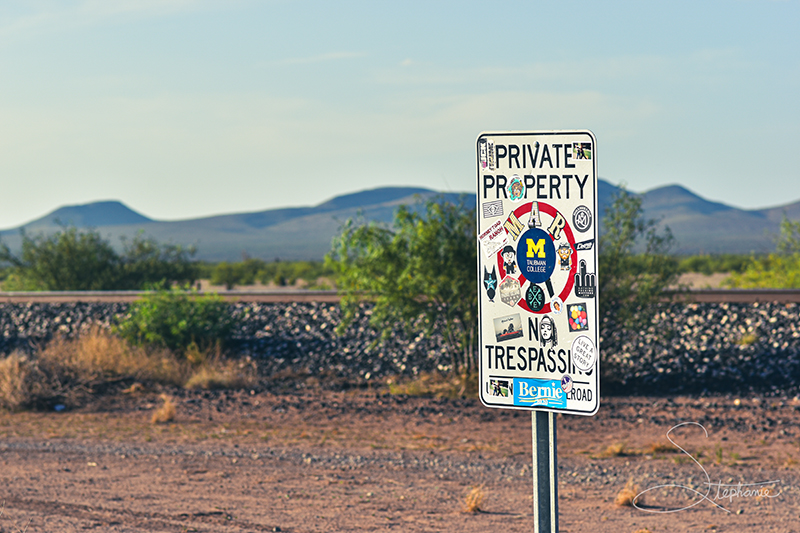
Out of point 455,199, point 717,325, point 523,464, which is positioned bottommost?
point 523,464

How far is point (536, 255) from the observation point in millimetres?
3326

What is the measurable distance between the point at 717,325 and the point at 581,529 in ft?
34.8

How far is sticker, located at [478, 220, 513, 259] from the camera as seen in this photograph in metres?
3.38

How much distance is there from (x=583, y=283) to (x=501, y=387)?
0.56m

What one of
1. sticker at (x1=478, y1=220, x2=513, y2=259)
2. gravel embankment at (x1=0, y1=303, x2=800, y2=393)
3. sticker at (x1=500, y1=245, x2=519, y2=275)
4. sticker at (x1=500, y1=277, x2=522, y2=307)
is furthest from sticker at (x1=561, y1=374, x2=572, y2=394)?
gravel embankment at (x1=0, y1=303, x2=800, y2=393)

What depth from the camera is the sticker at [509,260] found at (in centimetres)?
336

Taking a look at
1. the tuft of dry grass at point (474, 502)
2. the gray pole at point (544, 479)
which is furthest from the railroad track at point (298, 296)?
the gray pole at point (544, 479)

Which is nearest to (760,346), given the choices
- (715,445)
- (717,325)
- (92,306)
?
(717,325)

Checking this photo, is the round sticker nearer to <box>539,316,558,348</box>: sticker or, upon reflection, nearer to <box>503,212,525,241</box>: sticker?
<box>539,316,558,348</box>: sticker

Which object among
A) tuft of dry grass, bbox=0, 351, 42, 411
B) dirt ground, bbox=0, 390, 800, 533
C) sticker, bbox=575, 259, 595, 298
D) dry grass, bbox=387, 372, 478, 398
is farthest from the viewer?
dry grass, bbox=387, 372, 478, 398

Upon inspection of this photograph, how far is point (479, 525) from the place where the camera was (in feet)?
22.6

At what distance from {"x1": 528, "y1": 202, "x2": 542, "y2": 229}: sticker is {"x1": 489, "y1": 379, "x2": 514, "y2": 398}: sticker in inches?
25.8

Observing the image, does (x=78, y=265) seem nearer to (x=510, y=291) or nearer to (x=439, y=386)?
(x=439, y=386)

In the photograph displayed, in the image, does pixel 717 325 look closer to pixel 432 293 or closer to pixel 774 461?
pixel 432 293
